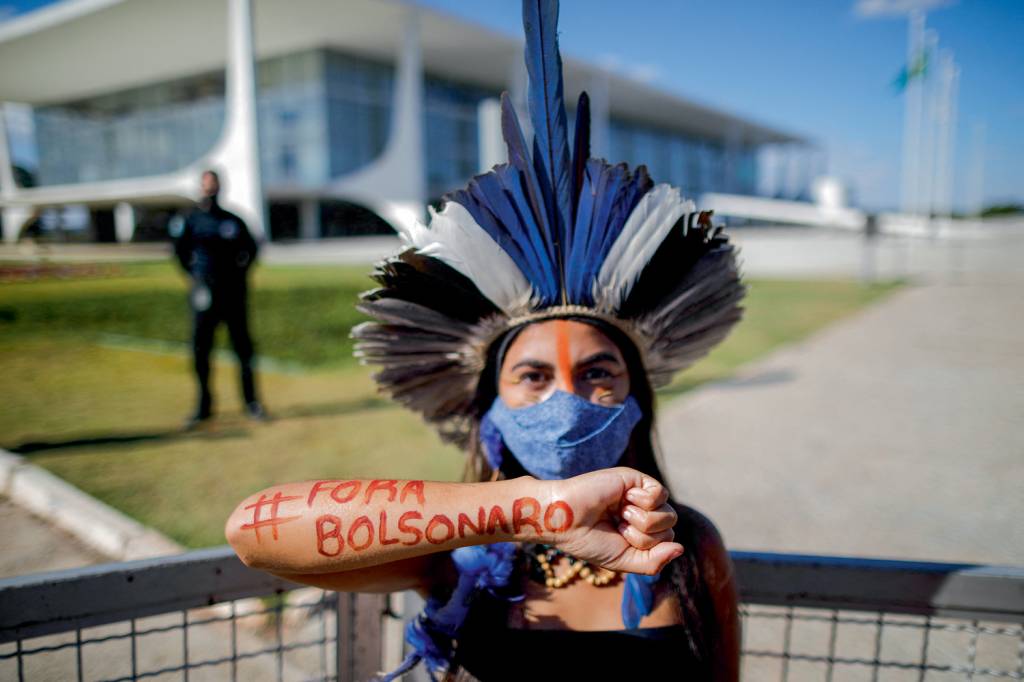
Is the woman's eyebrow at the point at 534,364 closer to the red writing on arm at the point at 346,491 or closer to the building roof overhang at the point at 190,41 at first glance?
the red writing on arm at the point at 346,491

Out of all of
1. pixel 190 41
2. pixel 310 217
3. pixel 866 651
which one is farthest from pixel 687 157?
pixel 866 651

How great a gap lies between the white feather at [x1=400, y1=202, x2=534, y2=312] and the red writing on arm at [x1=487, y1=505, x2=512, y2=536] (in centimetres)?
55

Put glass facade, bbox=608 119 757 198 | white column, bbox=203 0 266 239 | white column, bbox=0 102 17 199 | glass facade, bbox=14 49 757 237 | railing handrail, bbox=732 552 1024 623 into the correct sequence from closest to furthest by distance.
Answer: railing handrail, bbox=732 552 1024 623
white column, bbox=0 102 17 199
white column, bbox=203 0 266 239
glass facade, bbox=14 49 757 237
glass facade, bbox=608 119 757 198

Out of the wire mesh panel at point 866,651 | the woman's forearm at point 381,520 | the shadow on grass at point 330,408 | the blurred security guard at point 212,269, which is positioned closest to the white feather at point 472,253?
the woman's forearm at point 381,520

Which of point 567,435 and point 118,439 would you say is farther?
point 118,439

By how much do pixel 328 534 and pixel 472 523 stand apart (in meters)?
0.26

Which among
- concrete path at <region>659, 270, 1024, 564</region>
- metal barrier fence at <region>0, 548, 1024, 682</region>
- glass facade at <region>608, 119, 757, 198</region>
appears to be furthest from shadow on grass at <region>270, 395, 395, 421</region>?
glass facade at <region>608, 119, 757, 198</region>

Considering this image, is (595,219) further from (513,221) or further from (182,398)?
(182,398)

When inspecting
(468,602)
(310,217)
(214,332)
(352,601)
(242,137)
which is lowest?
(352,601)

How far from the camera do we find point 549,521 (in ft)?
3.46

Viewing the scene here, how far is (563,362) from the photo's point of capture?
1.43 meters

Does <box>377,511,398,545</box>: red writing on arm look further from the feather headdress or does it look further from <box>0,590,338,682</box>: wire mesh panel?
<box>0,590,338,682</box>: wire mesh panel

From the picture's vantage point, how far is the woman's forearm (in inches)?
42.2

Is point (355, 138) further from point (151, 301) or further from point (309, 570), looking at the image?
point (309, 570)
